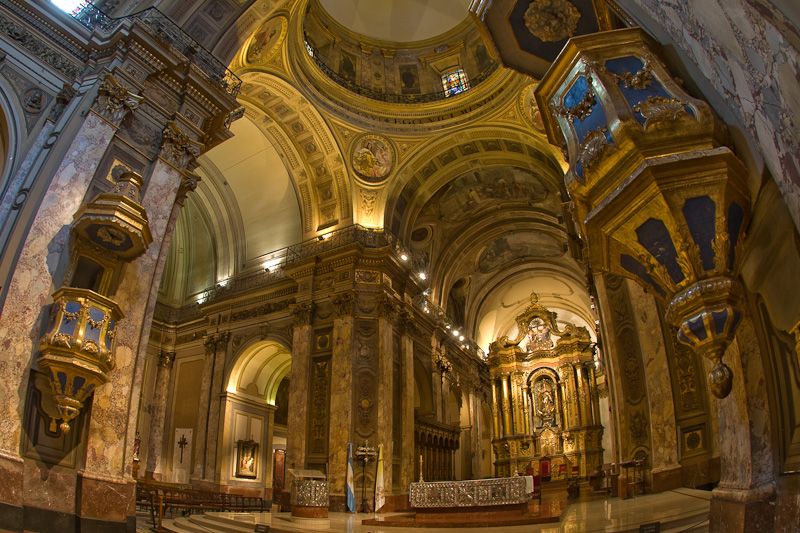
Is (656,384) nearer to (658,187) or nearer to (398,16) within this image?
(658,187)

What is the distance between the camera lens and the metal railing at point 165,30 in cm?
822

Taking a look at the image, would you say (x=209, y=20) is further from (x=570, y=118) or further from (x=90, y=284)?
(x=570, y=118)

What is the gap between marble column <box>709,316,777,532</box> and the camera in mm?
3660

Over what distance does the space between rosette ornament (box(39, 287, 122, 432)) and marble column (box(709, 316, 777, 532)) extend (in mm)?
6288

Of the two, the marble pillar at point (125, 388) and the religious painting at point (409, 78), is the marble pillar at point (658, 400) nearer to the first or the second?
the marble pillar at point (125, 388)

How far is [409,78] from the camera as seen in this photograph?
17266 millimetres

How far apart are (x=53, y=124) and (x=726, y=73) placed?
793cm

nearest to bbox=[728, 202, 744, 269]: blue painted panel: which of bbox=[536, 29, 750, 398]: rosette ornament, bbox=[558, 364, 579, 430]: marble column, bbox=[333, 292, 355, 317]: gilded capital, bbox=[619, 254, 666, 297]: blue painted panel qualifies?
bbox=[536, 29, 750, 398]: rosette ornament

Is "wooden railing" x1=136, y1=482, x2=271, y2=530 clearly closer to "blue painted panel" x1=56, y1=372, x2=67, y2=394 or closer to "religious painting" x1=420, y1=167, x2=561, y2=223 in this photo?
"blue painted panel" x1=56, y1=372, x2=67, y2=394

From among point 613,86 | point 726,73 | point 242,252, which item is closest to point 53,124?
point 613,86

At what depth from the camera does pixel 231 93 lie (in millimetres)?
9648

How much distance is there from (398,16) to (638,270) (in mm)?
14788

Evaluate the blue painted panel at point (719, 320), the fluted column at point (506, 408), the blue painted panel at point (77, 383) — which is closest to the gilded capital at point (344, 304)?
the blue painted panel at point (77, 383)

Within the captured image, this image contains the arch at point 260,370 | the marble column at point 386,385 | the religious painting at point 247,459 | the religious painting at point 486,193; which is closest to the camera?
the marble column at point 386,385
